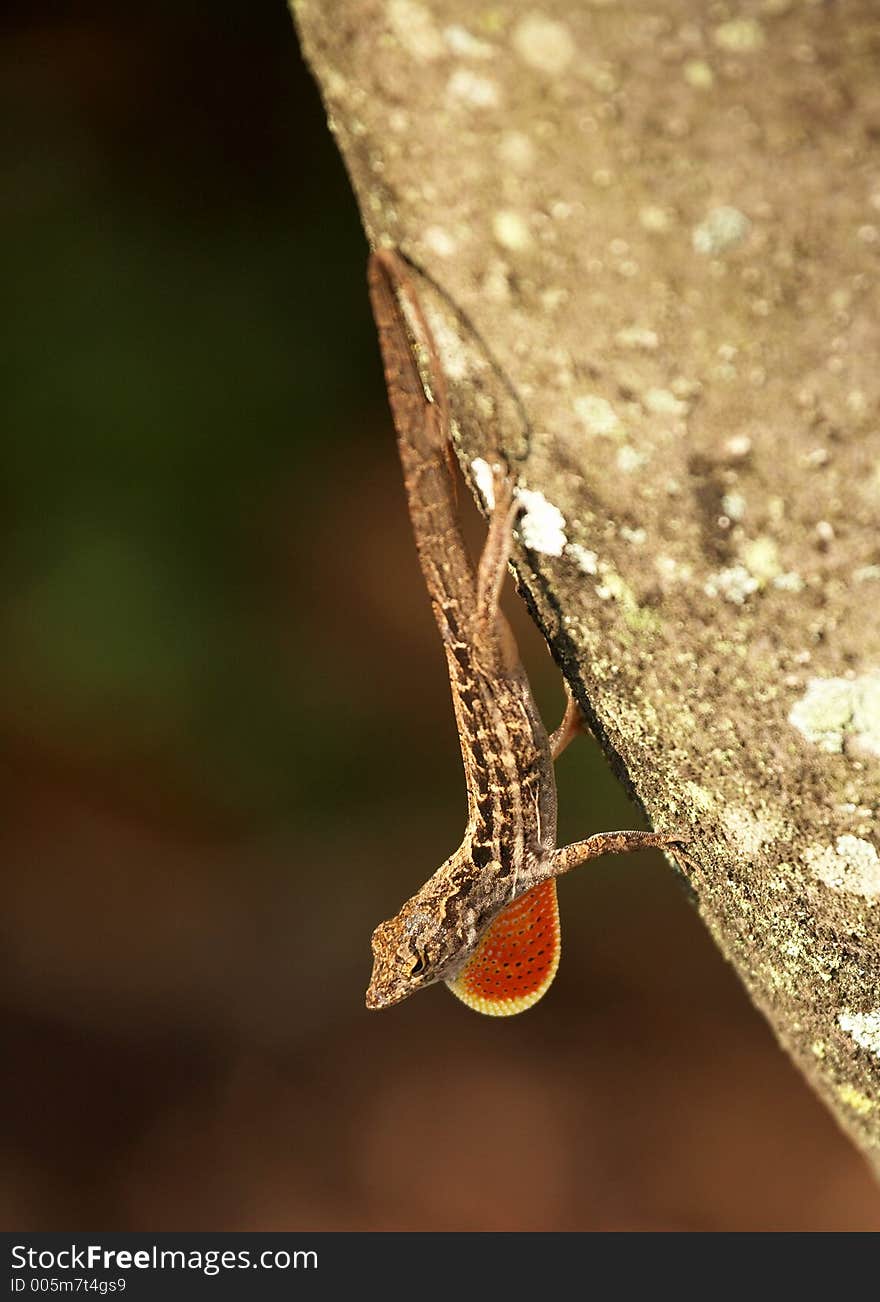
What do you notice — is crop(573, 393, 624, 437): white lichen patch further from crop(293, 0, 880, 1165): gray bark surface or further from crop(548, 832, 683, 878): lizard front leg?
crop(548, 832, 683, 878): lizard front leg

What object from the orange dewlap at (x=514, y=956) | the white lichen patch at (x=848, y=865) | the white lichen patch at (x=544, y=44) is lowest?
the white lichen patch at (x=848, y=865)

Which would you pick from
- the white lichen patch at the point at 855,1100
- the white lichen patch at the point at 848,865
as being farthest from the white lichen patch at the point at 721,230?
the white lichen patch at the point at 855,1100

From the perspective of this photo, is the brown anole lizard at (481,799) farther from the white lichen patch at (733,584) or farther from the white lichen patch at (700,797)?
the white lichen patch at (733,584)

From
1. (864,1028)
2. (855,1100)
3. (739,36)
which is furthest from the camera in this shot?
(855,1100)

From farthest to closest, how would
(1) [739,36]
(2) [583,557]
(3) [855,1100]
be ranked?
1. (3) [855,1100]
2. (2) [583,557]
3. (1) [739,36]

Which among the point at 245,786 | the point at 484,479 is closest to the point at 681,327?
the point at 484,479

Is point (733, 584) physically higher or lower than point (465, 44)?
lower

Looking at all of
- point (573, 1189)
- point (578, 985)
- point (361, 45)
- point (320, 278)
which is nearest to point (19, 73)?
point (320, 278)

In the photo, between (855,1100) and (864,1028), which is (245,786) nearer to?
(855,1100)
